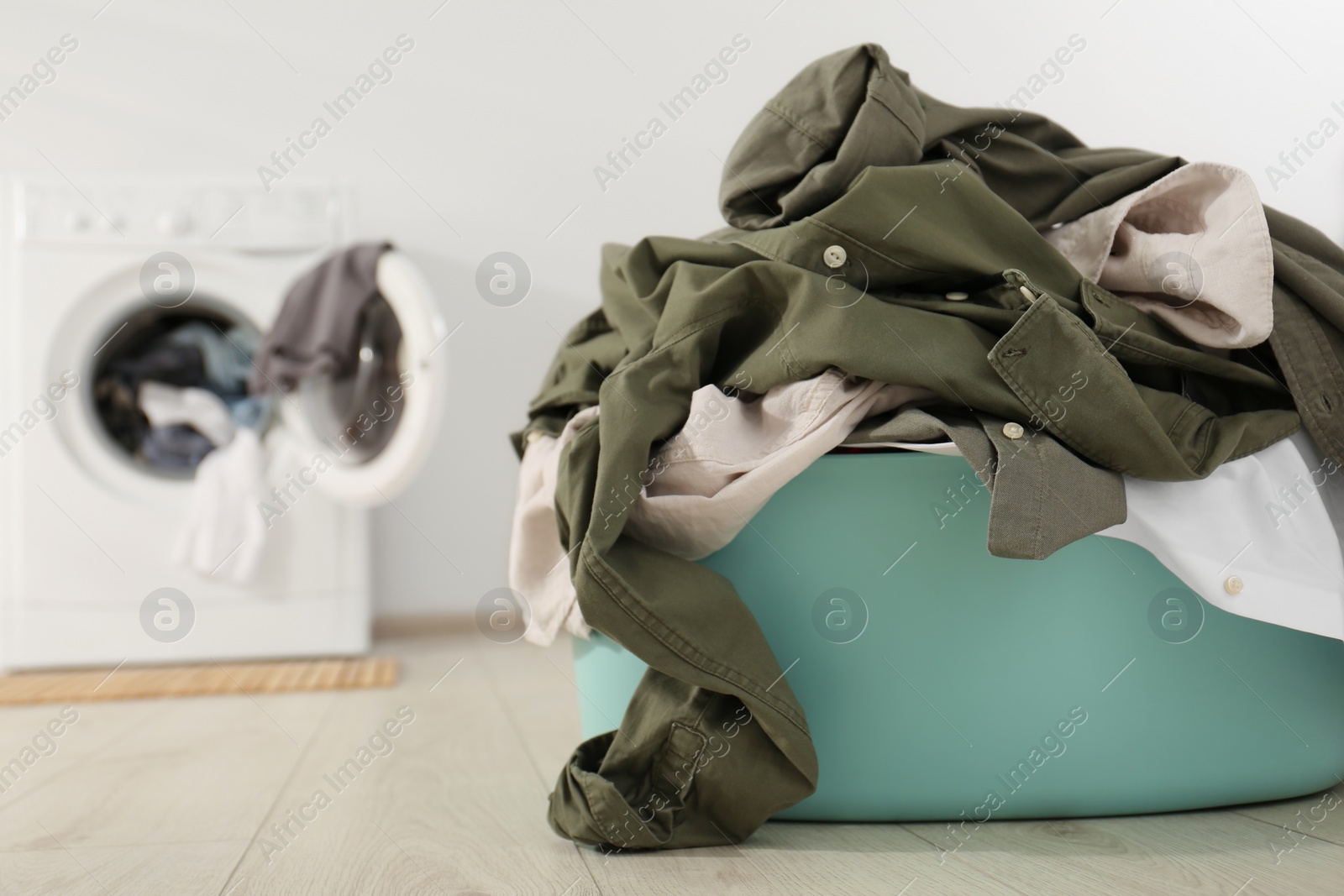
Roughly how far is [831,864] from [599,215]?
5.17 feet

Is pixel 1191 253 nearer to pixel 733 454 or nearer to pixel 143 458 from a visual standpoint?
pixel 733 454

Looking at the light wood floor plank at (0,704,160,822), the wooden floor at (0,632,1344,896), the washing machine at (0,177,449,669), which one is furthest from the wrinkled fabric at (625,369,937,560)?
the washing machine at (0,177,449,669)

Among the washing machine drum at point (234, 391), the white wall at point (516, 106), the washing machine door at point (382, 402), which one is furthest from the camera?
the white wall at point (516, 106)

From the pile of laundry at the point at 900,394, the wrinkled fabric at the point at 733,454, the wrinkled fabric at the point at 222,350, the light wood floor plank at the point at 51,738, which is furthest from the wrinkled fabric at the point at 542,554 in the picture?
the wrinkled fabric at the point at 222,350

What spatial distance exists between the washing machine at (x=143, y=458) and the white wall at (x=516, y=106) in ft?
0.84

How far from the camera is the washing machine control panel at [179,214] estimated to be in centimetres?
164

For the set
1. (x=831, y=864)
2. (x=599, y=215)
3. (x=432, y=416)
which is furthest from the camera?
(x=599, y=215)

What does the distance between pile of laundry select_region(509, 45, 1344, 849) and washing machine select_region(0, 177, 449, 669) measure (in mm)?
998

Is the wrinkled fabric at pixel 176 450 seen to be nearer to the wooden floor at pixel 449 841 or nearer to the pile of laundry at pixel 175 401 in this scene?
the pile of laundry at pixel 175 401

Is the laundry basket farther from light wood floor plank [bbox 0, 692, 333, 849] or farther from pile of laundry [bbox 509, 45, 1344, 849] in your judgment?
light wood floor plank [bbox 0, 692, 333, 849]

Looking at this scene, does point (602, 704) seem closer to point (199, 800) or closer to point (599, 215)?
point (199, 800)

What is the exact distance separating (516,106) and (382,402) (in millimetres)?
713

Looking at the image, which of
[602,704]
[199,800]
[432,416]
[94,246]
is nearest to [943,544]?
[602,704]

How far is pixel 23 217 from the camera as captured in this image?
1631 millimetres
